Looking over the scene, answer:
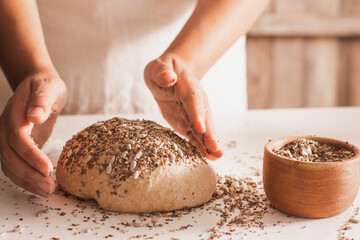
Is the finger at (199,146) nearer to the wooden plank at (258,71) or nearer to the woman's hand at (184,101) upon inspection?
the woman's hand at (184,101)

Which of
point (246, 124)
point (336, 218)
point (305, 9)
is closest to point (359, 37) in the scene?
point (305, 9)

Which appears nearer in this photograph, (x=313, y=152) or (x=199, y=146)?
(x=313, y=152)

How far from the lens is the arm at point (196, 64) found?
124 cm

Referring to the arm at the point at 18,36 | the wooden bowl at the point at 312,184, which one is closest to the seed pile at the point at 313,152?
the wooden bowl at the point at 312,184

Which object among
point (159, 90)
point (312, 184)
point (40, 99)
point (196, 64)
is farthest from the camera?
point (196, 64)

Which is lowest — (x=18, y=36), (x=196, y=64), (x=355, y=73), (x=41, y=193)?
(x=355, y=73)

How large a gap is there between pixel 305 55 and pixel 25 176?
289 cm

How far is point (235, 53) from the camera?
2135 mm

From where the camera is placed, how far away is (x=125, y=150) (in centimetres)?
109

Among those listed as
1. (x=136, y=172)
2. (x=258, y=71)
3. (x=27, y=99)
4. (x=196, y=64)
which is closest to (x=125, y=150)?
(x=136, y=172)

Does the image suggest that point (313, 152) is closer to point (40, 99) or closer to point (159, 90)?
point (159, 90)

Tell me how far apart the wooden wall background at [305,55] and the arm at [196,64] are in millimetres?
1666

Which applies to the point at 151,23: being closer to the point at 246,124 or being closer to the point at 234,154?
the point at 246,124

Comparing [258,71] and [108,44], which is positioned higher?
[108,44]
